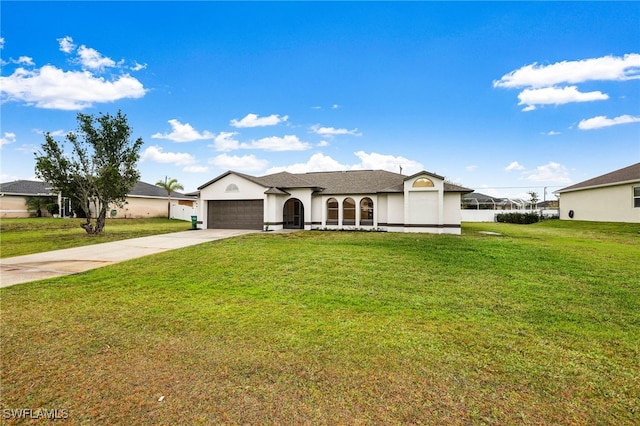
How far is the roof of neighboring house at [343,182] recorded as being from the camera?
65.9 ft

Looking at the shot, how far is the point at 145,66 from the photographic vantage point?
19.0 meters

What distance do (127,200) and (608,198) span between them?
4492cm

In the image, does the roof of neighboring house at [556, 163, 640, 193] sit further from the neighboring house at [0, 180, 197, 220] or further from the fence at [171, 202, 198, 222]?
the fence at [171, 202, 198, 222]

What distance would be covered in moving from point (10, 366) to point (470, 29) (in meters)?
21.1

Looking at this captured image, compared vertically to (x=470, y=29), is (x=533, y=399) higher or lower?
lower

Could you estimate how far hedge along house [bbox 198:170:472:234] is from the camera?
1848cm

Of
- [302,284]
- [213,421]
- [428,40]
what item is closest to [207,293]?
[302,284]

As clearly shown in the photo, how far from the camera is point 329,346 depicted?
4164 millimetres

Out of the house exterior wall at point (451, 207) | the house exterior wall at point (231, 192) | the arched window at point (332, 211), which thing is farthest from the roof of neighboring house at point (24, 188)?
the house exterior wall at point (451, 207)

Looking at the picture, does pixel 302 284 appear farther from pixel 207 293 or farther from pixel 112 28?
pixel 112 28

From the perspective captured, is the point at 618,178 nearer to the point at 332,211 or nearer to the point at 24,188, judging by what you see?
the point at 332,211

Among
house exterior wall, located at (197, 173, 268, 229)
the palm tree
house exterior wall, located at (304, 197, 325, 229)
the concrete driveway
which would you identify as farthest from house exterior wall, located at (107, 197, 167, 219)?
house exterior wall, located at (304, 197, 325, 229)

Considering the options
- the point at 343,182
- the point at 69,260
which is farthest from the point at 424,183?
the point at 69,260

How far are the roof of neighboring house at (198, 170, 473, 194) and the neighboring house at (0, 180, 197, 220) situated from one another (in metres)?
8.35
